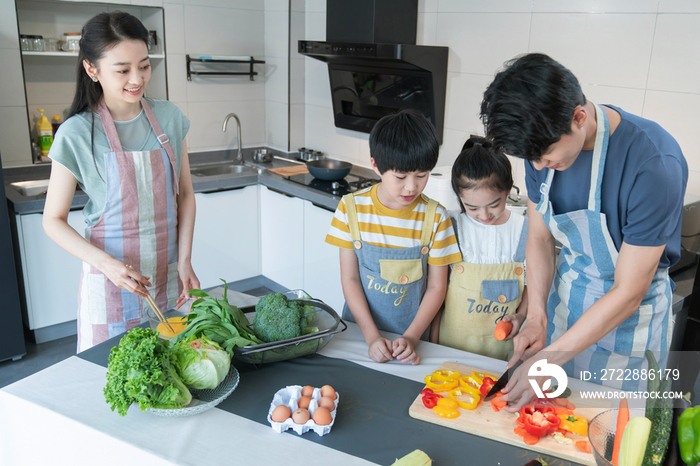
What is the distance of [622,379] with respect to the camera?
4.00 ft

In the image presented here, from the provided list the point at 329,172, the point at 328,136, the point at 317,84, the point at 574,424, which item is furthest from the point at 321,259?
the point at 574,424

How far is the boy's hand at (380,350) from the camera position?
1.18 m

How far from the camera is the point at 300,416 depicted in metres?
0.93

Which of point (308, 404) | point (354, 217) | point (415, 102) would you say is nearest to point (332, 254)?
point (415, 102)

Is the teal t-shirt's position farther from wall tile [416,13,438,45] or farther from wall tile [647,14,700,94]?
wall tile [647,14,700,94]

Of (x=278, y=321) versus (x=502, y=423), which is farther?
(x=278, y=321)

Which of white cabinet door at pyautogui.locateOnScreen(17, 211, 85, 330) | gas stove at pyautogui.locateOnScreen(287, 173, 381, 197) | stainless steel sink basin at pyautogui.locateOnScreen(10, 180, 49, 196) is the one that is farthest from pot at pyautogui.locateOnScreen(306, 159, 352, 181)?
stainless steel sink basin at pyautogui.locateOnScreen(10, 180, 49, 196)

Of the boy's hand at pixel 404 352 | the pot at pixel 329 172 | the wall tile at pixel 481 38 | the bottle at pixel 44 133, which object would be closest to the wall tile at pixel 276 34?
the pot at pixel 329 172

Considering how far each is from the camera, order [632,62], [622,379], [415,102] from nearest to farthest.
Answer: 1. [622,379]
2. [632,62]
3. [415,102]

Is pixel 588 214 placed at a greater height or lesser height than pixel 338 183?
greater

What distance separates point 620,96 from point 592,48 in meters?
0.22

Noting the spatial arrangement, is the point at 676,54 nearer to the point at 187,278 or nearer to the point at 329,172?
the point at 329,172

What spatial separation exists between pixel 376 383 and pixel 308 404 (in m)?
0.17

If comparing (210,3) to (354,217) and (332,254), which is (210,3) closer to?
(332,254)
